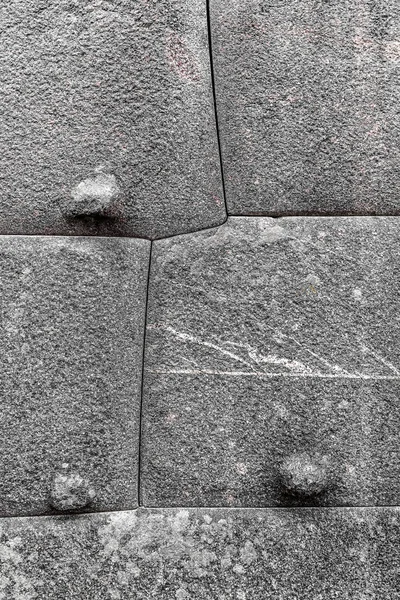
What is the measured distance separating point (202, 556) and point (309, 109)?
1.79ft

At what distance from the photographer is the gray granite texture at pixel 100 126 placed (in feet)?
2.36

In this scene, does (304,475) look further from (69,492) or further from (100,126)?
(100,126)

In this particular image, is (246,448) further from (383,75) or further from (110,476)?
(383,75)

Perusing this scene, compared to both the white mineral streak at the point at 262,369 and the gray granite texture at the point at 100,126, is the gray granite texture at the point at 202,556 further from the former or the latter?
the gray granite texture at the point at 100,126

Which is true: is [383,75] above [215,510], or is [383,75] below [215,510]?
above

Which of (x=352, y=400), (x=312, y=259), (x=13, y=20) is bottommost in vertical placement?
(x=352, y=400)

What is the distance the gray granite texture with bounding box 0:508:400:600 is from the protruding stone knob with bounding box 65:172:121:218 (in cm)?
35

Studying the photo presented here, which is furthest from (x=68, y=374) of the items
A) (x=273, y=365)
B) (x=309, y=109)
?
(x=309, y=109)

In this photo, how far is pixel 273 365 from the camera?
715 mm

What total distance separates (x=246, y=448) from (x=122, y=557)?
183 millimetres

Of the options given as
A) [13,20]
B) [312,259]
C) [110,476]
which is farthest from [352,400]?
[13,20]

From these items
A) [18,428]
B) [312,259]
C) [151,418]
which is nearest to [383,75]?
[312,259]

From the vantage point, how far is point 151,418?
0.71 m

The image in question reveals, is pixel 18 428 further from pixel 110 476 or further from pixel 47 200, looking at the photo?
pixel 47 200
